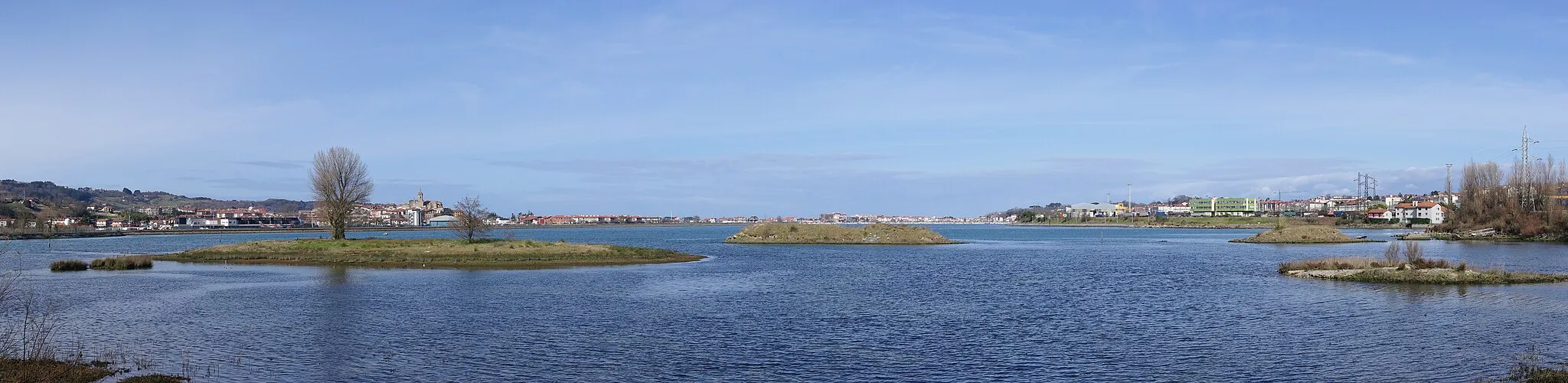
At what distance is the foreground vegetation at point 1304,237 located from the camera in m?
96.1

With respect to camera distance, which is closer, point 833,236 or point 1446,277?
point 1446,277

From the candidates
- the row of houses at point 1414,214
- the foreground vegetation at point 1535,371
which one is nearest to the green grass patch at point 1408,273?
Answer: the foreground vegetation at point 1535,371

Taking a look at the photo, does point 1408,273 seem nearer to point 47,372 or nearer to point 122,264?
point 47,372

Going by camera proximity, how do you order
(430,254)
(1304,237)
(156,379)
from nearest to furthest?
(156,379) < (430,254) < (1304,237)

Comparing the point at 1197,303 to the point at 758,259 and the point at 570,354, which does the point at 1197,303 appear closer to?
the point at 570,354

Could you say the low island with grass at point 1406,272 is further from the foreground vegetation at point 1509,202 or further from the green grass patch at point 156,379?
the foreground vegetation at point 1509,202

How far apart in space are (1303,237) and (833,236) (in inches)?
1880

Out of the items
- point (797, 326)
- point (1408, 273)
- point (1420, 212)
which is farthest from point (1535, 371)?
point (1420, 212)

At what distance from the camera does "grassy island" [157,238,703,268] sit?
5528 centimetres

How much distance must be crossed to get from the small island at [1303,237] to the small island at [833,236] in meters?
31.9

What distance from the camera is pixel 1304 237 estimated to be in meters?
98.8

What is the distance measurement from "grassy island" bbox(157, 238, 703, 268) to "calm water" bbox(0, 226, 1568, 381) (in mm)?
8046

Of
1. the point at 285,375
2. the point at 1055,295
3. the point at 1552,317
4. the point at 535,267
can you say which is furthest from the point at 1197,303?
the point at 535,267

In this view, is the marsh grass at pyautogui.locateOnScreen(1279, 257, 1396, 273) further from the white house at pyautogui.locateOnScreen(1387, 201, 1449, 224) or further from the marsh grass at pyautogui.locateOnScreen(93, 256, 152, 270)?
the white house at pyautogui.locateOnScreen(1387, 201, 1449, 224)
